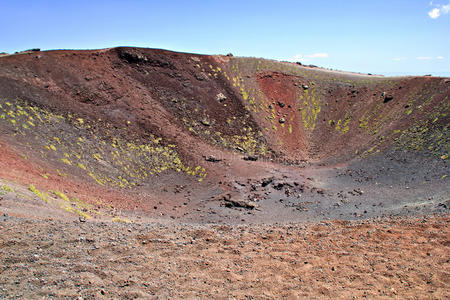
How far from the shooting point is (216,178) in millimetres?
21000

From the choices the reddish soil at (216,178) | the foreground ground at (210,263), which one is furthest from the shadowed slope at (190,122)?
the foreground ground at (210,263)

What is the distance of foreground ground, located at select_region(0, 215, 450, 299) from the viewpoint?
6.53m

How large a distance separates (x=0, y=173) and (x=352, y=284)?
1300 centimetres

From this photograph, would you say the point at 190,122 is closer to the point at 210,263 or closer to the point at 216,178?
the point at 216,178

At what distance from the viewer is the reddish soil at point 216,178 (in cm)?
750

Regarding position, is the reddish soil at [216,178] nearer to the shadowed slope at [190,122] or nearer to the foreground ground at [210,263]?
the foreground ground at [210,263]

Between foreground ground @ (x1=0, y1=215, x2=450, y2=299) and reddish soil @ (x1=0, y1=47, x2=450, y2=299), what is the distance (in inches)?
1.9

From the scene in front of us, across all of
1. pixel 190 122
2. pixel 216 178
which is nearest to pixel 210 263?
pixel 216 178

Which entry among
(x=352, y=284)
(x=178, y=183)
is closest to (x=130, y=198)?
(x=178, y=183)

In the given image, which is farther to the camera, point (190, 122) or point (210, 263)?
point (190, 122)

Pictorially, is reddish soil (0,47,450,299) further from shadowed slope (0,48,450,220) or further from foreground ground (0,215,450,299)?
shadowed slope (0,48,450,220)

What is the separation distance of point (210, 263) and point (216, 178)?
12.7m

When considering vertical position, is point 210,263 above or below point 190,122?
below

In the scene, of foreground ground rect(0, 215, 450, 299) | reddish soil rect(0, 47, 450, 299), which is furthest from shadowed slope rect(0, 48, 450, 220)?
foreground ground rect(0, 215, 450, 299)
